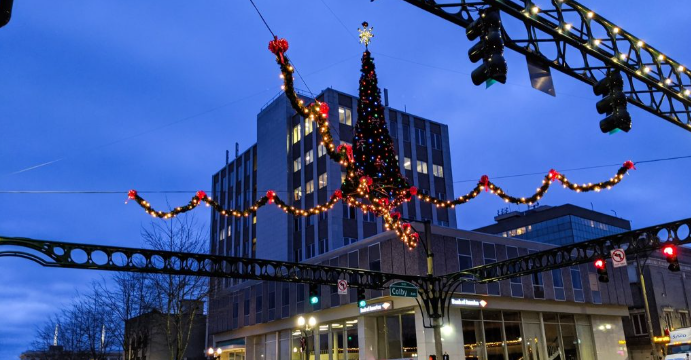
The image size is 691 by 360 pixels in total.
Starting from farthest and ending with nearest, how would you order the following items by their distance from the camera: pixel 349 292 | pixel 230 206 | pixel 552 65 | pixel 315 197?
pixel 230 206 → pixel 315 197 → pixel 349 292 → pixel 552 65

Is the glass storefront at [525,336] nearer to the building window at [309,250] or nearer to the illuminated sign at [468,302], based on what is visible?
the illuminated sign at [468,302]

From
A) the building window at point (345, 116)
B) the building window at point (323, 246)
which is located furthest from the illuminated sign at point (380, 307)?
the building window at point (345, 116)

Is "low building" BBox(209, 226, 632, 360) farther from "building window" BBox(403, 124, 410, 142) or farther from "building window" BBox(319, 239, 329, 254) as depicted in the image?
"building window" BBox(403, 124, 410, 142)

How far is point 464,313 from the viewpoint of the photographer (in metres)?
35.8

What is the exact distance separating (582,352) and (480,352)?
11011mm

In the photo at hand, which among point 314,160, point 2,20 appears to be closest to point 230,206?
point 314,160

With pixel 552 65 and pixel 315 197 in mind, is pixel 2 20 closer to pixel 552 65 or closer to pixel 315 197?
pixel 552 65

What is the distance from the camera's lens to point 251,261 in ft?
80.2

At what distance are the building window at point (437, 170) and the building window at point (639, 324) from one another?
2375 cm

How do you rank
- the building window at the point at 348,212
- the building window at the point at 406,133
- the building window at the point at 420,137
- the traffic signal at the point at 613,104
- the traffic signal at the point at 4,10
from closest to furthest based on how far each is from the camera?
the traffic signal at the point at 4,10
the traffic signal at the point at 613,104
the building window at the point at 348,212
the building window at the point at 406,133
the building window at the point at 420,137

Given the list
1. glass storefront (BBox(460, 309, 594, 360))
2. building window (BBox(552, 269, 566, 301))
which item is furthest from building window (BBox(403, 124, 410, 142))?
glass storefront (BBox(460, 309, 594, 360))

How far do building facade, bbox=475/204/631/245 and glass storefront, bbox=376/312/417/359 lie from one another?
2899 inches

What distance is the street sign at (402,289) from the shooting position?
24.8 m

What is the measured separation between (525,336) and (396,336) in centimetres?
898
